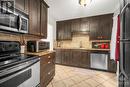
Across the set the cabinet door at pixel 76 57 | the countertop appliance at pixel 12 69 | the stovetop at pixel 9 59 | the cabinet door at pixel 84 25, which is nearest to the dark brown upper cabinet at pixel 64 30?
the cabinet door at pixel 84 25

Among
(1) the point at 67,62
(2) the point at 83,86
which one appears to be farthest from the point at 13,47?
(1) the point at 67,62

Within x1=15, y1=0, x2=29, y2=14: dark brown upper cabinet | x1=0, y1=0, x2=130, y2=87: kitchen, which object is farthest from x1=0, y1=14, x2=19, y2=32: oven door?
x1=15, y1=0, x2=29, y2=14: dark brown upper cabinet

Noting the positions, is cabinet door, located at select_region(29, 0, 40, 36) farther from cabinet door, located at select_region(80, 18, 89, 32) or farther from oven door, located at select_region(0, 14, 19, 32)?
cabinet door, located at select_region(80, 18, 89, 32)

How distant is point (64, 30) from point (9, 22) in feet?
11.9

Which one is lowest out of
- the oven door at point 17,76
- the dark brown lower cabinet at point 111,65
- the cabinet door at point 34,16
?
the dark brown lower cabinet at point 111,65

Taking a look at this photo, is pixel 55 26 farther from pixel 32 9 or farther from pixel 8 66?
pixel 8 66

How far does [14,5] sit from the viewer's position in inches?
60.9

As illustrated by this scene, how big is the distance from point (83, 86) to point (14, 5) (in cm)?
246

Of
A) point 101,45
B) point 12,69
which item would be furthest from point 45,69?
point 101,45

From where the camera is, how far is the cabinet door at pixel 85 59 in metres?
4.02

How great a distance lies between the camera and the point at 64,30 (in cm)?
490

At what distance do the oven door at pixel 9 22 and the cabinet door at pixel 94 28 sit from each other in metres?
3.36

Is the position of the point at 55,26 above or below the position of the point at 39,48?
above

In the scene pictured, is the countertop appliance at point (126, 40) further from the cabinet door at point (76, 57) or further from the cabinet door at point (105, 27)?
the cabinet door at point (76, 57)
